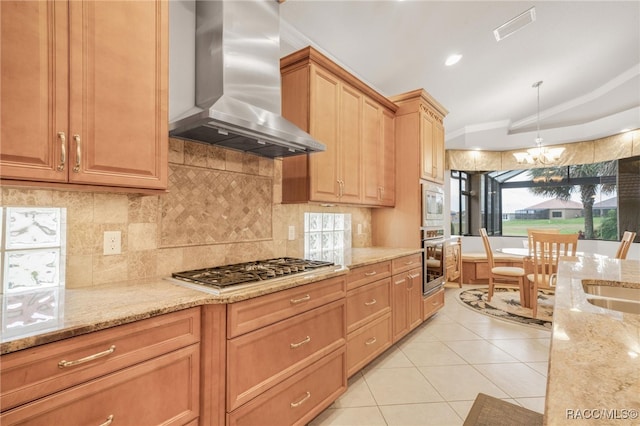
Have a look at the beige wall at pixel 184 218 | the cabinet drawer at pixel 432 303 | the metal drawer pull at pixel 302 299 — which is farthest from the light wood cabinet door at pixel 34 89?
the cabinet drawer at pixel 432 303

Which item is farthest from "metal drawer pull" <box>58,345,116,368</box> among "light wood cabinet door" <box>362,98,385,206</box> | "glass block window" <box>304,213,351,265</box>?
"light wood cabinet door" <box>362,98,385,206</box>

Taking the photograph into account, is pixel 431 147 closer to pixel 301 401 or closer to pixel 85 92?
pixel 301 401

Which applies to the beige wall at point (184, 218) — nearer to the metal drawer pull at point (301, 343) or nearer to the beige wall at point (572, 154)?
the metal drawer pull at point (301, 343)

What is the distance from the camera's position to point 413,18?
8.79ft

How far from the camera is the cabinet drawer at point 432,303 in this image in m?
3.34

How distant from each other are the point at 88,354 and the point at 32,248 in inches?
30.8

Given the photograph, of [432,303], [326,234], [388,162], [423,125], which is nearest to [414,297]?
[432,303]

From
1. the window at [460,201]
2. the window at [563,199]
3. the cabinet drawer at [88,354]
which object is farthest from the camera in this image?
the window at [460,201]

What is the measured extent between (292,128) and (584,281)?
1773 mm

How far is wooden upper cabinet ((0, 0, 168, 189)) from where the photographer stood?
1062 millimetres

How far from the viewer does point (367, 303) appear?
7.89 ft

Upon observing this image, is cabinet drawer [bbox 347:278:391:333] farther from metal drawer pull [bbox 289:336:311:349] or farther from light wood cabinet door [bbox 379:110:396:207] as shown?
light wood cabinet door [bbox 379:110:396:207]

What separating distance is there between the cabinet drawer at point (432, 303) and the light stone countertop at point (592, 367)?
243 centimetres

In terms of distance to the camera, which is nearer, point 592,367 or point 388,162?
point 592,367
